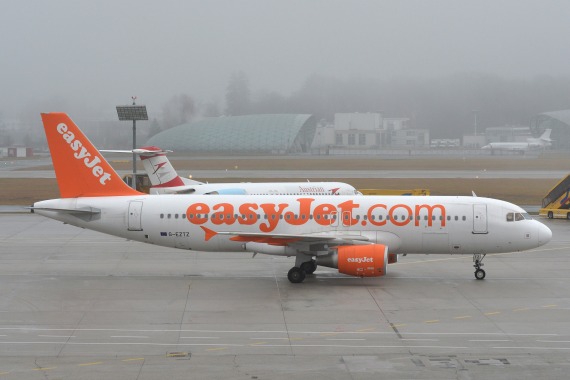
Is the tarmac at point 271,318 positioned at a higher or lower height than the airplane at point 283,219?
lower

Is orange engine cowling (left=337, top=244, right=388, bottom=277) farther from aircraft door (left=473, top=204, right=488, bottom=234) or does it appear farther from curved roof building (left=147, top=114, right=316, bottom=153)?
curved roof building (left=147, top=114, right=316, bottom=153)

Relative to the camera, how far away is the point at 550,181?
90312mm

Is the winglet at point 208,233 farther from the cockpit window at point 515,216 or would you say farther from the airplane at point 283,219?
the cockpit window at point 515,216

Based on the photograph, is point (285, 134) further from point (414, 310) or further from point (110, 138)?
point (414, 310)

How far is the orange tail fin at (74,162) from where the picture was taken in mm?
34281

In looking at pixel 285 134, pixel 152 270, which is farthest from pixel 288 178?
pixel 285 134

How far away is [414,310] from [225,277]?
1029cm

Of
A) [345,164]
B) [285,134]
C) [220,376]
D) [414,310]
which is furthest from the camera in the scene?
[285,134]

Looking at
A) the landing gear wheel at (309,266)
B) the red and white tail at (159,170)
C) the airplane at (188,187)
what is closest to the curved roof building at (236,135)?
the red and white tail at (159,170)

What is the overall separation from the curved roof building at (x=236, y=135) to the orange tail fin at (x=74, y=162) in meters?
142

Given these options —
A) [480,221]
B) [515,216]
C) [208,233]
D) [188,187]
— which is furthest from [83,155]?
[188,187]

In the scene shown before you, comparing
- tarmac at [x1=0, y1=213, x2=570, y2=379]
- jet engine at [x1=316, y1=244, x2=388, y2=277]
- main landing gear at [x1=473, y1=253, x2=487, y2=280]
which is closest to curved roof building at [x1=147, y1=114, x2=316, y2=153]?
tarmac at [x1=0, y1=213, x2=570, y2=379]

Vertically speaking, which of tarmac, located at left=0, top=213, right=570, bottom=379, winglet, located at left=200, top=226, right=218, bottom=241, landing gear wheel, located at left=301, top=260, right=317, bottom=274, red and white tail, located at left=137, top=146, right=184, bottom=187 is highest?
red and white tail, located at left=137, top=146, right=184, bottom=187

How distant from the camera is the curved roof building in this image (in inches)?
7165
